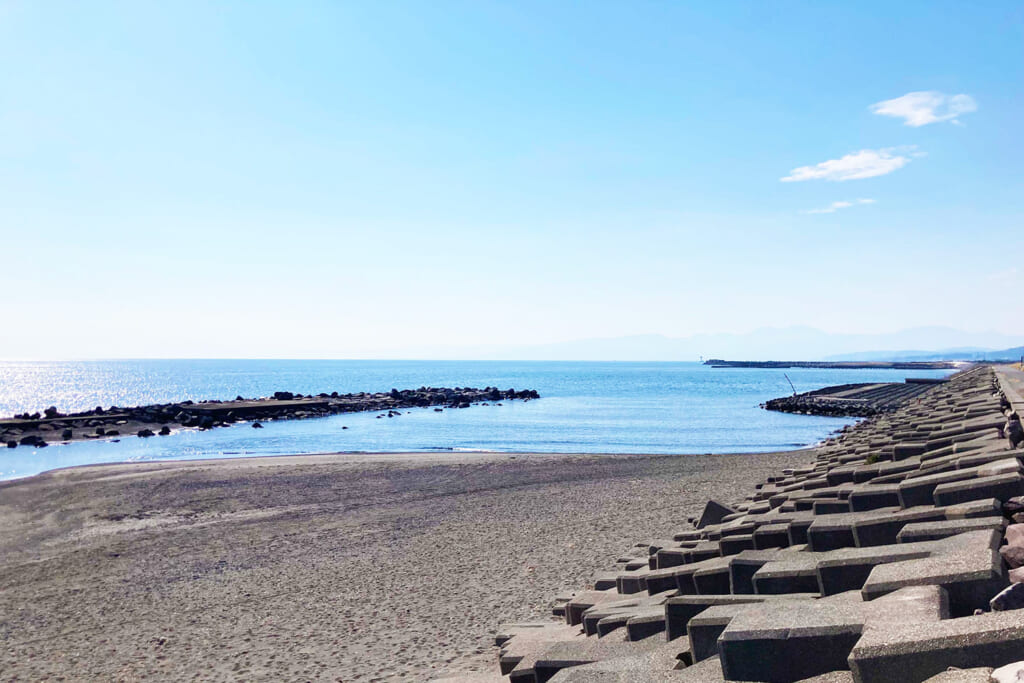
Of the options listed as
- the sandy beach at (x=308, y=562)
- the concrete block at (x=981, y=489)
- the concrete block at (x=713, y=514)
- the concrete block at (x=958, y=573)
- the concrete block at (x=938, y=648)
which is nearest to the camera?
the concrete block at (x=938, y=648)

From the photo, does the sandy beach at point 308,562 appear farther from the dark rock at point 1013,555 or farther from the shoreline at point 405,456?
the dark rock at point 1013,555

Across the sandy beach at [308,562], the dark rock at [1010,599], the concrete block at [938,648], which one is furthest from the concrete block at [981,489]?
the sandy beach at [308,562]

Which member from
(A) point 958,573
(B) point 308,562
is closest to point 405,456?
(B) point 308,562

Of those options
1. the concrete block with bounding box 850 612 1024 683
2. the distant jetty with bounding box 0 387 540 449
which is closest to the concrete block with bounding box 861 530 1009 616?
the concrete block with bounding box 850 612 1024 683

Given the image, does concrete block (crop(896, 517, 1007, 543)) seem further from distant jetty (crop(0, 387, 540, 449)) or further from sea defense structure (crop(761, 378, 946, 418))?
distant jetty (crop(0, 387, 540, 449))

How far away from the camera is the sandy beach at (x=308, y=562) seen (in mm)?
8773

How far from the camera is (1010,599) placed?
113 inches

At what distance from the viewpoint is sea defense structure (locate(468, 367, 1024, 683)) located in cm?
259

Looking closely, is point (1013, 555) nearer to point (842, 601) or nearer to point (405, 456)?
point (842, 601)

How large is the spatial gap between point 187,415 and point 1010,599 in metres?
59.1

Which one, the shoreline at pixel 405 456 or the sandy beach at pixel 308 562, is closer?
the sandy beach at pixel 308 562

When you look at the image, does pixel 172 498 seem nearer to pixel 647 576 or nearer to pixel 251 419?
pixel 647 576

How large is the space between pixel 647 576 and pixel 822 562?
2.52 meters

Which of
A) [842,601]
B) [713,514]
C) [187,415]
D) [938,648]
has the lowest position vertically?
[187,415]
